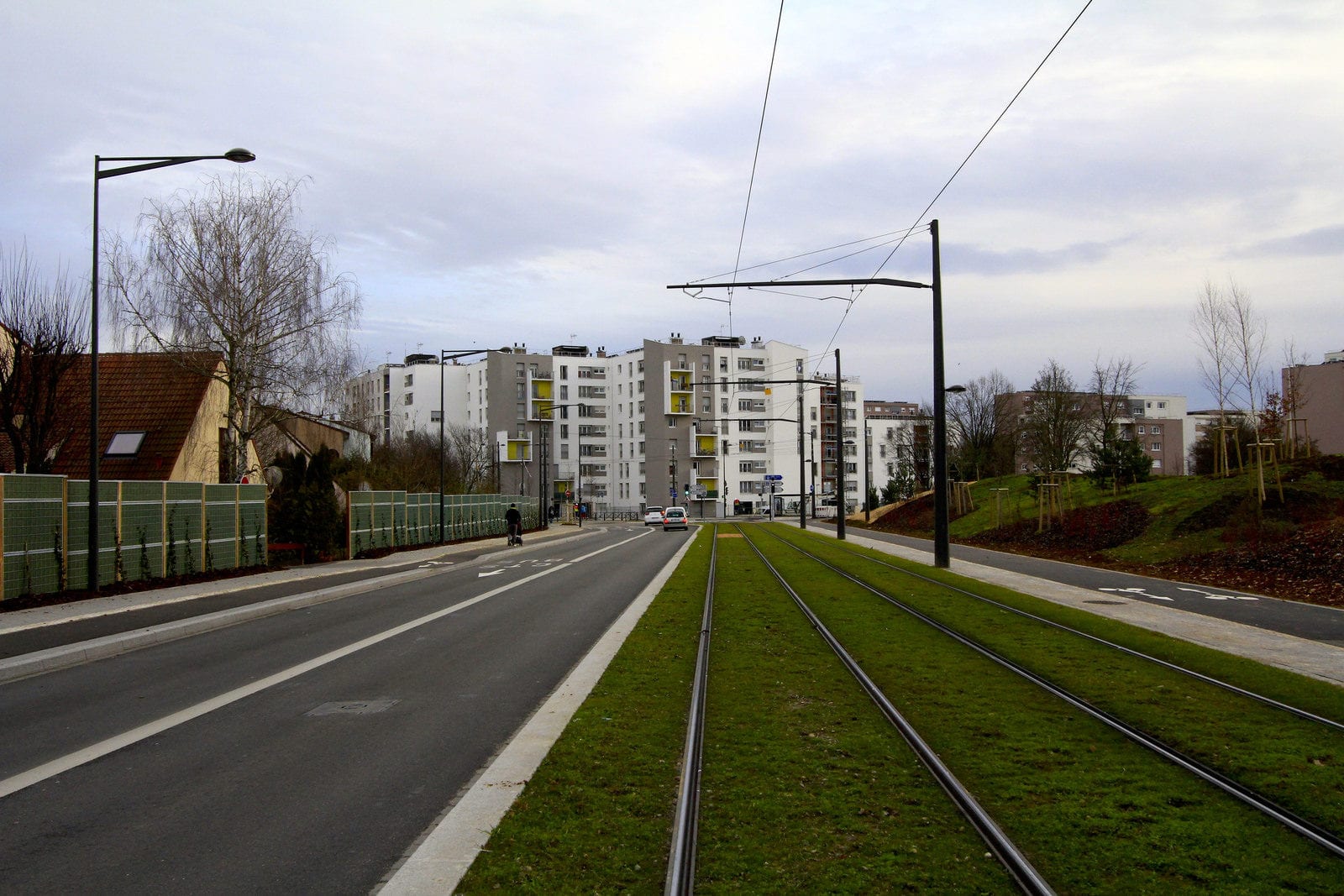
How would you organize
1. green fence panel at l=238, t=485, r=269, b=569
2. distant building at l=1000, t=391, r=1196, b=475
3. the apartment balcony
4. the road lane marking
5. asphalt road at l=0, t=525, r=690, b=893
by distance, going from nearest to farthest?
asphalt road at l=0, t=525, r=690, b=893 → the road lane marking → green fence panel at l=238, t=485, r=269, b=569 → distant building at l=1000, t=391, r=1196, b=475 → the apartment balcony

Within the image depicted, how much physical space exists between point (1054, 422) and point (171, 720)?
4761 centimetres

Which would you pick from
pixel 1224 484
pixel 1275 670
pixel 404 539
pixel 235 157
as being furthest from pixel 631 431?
pixel 1275 670

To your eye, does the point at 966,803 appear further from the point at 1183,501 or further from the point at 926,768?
the point at 1183,501

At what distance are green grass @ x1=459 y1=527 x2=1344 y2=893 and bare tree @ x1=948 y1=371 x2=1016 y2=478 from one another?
54.8 meters

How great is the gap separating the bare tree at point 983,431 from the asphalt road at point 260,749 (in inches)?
2139

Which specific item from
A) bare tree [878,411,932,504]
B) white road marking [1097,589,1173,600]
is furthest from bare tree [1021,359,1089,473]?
white road marking [1097,589,1173,600]

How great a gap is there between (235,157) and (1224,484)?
2578 centimetres

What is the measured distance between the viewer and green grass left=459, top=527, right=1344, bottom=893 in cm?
470

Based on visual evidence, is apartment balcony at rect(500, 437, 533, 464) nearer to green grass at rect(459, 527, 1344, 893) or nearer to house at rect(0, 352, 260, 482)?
house at rect(0, 352, 260, 482)

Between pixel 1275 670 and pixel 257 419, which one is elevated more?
pixel 257 419

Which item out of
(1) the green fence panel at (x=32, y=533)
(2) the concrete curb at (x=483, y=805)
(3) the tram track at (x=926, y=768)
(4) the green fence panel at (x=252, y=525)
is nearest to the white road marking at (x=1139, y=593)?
(3) the tram track at (x=926, y=768)

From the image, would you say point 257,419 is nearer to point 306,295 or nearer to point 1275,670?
point 306,295

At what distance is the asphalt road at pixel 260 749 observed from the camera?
5039mm

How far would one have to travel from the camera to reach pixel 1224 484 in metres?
27.3
